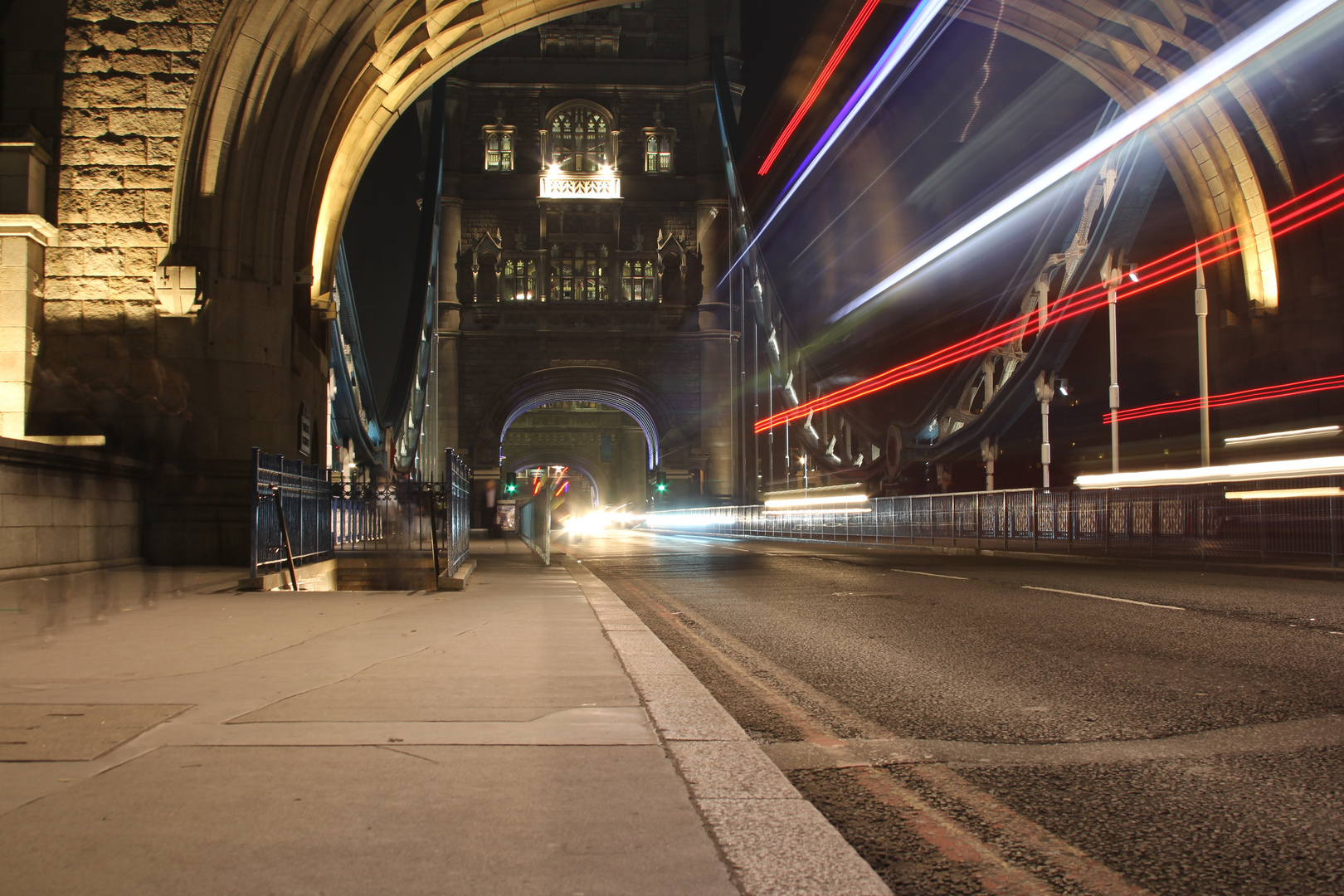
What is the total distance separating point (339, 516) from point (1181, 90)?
19.8 meters

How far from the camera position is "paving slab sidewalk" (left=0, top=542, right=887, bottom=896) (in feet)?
6.63

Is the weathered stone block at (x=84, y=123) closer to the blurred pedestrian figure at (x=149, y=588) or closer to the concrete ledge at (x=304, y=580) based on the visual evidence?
the blurred pedestrian figure at (x=149, y=588)

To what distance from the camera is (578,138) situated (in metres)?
48.7

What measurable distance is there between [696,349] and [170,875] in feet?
146

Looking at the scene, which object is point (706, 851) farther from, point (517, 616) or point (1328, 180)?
point (1328, 180)

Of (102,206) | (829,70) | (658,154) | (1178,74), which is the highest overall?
(658,154)

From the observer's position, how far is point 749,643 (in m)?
5.93

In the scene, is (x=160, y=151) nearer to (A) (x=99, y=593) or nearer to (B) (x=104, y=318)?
(B) (x=104, y=318)

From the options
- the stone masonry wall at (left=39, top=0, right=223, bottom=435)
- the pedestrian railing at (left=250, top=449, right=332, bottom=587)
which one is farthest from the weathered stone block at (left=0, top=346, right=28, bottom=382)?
the pedestrian railing at (left=250, top=449, right=332, bottom=587)

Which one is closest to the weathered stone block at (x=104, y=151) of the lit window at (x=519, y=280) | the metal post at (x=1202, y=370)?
the metal post at (x=1202, y=370)

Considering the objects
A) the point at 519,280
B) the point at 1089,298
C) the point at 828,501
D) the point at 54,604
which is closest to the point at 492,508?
the point at 519,280

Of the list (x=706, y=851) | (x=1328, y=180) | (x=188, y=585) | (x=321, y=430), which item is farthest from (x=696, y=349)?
(x=706, y=851)

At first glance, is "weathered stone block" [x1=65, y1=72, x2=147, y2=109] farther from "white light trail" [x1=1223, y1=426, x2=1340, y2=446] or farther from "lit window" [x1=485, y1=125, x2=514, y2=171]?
"lit window" [x1=485, y1=125, x2=514, y2=171]

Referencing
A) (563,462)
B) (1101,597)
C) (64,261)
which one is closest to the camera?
(1101,597)
